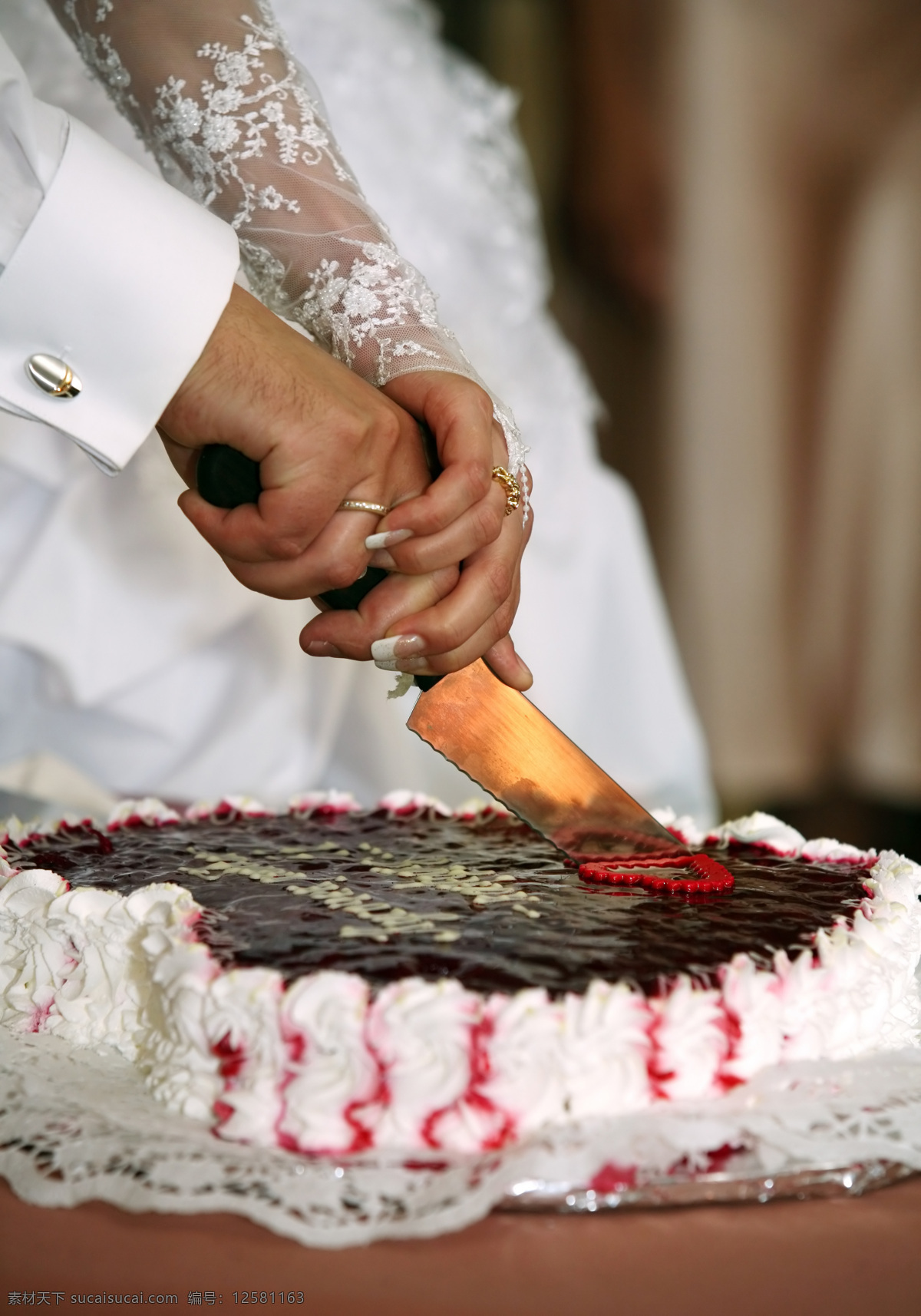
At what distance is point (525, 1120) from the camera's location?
636 millimetres

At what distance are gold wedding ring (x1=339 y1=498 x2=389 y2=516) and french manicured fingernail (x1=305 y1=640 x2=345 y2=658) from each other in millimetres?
117

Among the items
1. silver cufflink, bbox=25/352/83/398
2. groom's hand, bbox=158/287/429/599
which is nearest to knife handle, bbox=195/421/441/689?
groom's hand, bbox=158/287/429/599

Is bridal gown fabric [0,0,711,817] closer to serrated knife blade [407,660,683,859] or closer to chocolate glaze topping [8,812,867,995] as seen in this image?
chocolate glaze topping [8,812,867,995]

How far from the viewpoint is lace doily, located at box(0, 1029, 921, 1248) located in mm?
569

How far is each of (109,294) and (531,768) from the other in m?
0.50

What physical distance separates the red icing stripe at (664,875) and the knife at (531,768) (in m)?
0.02

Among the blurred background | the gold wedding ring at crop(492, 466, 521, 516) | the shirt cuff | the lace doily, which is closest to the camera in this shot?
the lace doily

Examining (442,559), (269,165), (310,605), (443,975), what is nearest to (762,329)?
(310,605)

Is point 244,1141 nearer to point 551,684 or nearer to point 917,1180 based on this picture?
point 917,1180

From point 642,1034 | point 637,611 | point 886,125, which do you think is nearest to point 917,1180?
point 642,1034

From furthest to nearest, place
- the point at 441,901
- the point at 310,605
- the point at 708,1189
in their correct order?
the point at 310,605, the point at 441,901, the point at 708,1189

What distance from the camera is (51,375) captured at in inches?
32.6

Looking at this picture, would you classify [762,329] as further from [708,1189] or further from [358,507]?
[708,1189]

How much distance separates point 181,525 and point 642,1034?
3.63ft
